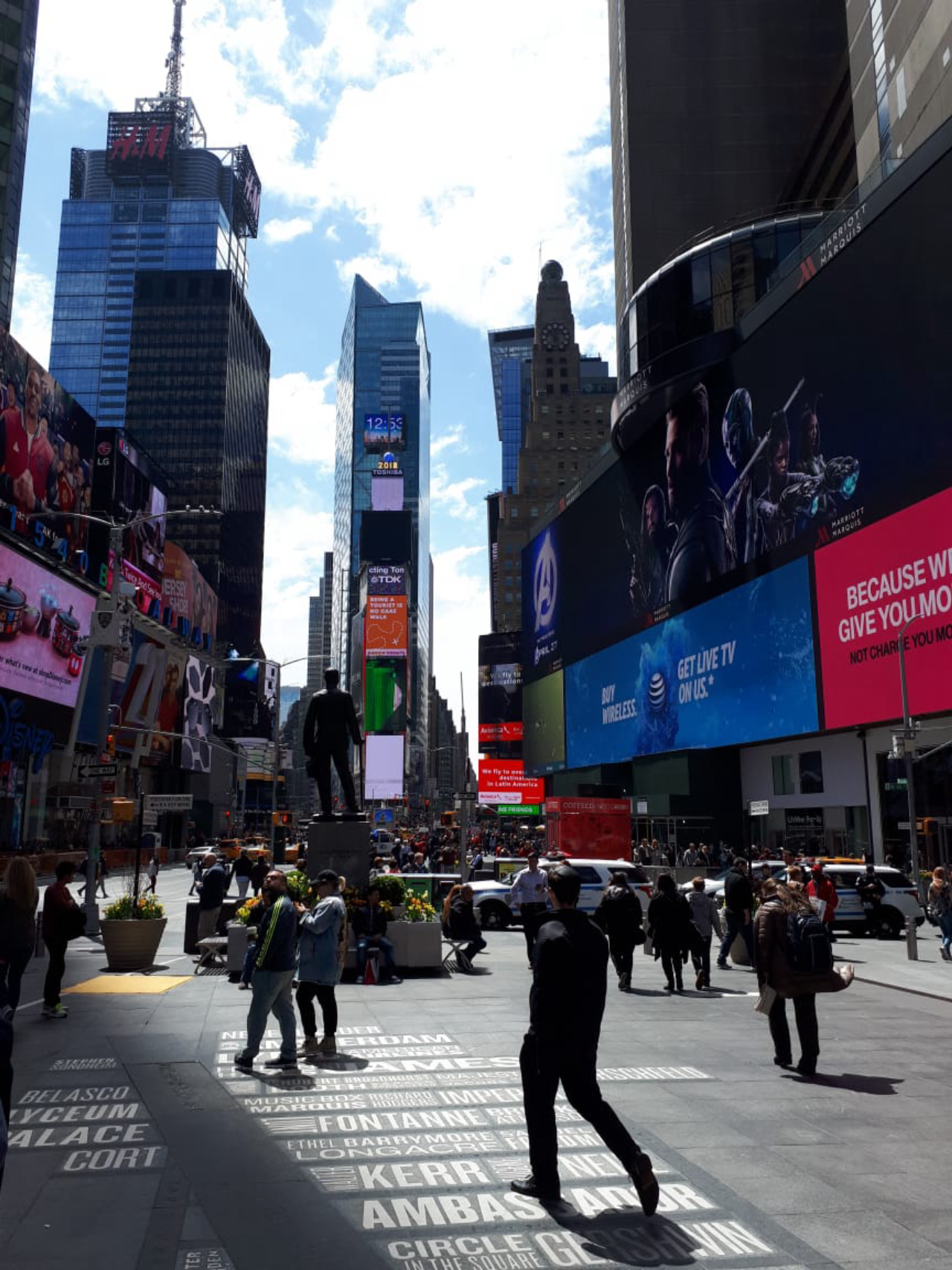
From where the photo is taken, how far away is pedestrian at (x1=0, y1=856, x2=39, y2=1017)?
342 inches

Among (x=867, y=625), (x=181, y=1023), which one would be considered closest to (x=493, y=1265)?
(x=181, y=1023)

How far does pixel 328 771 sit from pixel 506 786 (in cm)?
7305

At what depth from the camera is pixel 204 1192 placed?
6.02m

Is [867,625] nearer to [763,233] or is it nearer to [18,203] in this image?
[763,233]

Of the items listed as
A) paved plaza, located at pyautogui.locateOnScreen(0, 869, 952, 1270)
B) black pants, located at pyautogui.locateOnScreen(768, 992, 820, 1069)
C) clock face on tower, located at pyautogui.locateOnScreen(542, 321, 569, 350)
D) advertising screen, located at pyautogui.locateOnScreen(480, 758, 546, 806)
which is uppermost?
clock face on tower, located at pyautogui.locateOnScreen(542, 321, 569, 350)

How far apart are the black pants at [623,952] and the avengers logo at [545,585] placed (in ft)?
195

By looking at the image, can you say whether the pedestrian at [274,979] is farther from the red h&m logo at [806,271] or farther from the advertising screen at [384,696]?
the advertising screen at [384,696]

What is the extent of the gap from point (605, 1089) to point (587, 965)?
3536mm

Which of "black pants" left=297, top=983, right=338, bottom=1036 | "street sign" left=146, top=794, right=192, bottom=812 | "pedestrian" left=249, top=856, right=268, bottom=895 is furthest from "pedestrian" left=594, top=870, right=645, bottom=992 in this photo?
"street sign" left=146, top=794, right=192, bottom=812

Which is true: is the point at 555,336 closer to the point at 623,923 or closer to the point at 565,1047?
the point at 623,923

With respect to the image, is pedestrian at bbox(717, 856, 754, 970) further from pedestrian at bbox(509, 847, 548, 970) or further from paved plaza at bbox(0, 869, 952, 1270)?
paved plaza at bbox(0, 869, 952, 1270)

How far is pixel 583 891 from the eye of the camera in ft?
77.6

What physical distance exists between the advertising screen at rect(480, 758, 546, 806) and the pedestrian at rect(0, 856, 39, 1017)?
249 feet

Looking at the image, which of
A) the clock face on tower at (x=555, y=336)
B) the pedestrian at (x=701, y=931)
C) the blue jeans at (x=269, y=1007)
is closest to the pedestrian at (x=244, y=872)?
the pedestrian at (x=701, y=931)
